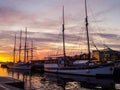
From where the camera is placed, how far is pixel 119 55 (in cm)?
14425

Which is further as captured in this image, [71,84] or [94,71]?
[94,71]

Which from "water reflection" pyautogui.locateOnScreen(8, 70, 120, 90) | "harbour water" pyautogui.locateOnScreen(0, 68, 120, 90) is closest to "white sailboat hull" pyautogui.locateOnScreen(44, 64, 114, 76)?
"harbour water" pyautogui.locateOnScreen(0, 68, 120, 90)

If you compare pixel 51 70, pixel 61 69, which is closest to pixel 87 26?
pixel 61 69

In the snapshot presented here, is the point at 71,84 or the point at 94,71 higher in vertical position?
the point at 94,71

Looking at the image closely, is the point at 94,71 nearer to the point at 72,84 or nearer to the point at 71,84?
the point at 72,84

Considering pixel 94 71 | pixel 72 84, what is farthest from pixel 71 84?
pixel 94 71

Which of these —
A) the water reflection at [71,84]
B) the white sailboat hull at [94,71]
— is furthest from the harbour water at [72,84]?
the white sailboat hull at [94,71]

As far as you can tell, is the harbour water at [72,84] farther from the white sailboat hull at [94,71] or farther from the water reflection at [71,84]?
the white sailboat hull at [94,71]

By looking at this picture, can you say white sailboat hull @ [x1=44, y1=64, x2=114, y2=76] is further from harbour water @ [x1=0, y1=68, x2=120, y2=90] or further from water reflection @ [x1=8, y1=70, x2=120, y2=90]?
water reflection @ [x1=8, y1=70, x2=120, y2=90]

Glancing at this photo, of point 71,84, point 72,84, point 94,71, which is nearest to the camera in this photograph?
point 71,84

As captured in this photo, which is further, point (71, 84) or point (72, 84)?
point (72, 84)

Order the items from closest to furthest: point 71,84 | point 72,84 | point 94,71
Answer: point 71,84 → point 72,84 → point 94,71

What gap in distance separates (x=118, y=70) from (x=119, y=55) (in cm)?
7892

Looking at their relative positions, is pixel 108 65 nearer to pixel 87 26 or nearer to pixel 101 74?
pixel 101 74
